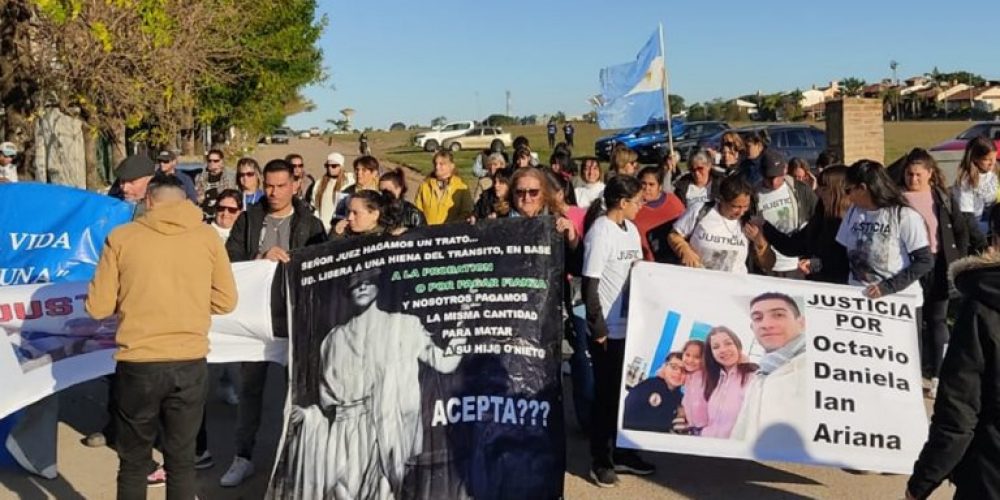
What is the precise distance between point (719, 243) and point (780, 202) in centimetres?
210

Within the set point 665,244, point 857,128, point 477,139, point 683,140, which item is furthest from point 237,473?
point 477,139

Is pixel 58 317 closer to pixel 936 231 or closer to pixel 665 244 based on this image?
pixel 665 244

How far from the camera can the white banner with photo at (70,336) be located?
16.7 feet

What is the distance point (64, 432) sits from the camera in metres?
6.54

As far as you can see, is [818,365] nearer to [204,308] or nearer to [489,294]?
[489,294]

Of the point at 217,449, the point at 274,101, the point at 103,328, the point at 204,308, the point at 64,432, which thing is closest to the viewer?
the point at 204,308

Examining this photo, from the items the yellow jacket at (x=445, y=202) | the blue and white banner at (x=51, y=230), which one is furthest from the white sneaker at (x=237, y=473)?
the yellow jacket at (x=445, y=202)

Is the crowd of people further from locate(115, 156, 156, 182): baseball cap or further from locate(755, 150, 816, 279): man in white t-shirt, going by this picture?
locate(755, 150, 816, 279): man in white t-shirt

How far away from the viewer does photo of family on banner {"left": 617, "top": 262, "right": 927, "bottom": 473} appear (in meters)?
4.89

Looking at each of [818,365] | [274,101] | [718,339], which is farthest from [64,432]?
[274,101]

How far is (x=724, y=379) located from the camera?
5.01 metres

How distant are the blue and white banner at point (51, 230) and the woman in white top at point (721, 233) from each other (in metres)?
3.52

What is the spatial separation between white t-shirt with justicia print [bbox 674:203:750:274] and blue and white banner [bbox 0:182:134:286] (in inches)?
141

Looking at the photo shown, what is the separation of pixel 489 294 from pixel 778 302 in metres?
1.68
